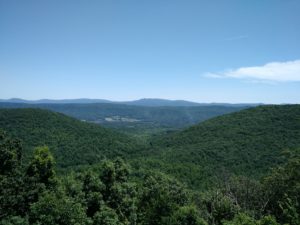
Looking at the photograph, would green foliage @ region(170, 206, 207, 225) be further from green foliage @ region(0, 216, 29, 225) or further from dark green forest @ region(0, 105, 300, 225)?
green foliage @ region(0, 216, 29, 225)

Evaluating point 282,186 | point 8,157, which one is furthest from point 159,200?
point 8,157

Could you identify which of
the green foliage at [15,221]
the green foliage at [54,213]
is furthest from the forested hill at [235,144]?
the green foliage at [15,221]

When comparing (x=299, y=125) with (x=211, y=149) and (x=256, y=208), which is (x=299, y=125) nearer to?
(x=211, y=149)

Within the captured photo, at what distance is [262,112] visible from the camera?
132250mm

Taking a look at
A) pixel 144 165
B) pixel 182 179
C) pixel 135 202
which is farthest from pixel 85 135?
pixel 135 202

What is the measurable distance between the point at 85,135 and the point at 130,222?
94743mm

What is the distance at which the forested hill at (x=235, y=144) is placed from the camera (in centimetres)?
8875

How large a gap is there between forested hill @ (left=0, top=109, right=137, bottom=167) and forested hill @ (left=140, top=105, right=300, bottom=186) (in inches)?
751

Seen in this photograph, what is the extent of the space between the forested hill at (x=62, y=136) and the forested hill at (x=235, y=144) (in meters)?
19.1

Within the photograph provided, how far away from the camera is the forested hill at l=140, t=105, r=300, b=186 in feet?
291

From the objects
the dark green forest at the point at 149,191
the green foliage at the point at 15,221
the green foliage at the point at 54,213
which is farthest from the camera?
the dark green forest at the point at 149,191

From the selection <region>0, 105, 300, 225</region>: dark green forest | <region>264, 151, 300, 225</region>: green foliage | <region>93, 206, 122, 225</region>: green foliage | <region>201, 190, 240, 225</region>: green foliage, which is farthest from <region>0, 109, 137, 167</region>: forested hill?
<region>264, 151, 300, 225</region>: green foliage

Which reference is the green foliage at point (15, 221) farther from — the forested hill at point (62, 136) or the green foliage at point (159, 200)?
the forested hill at point (62, 136)

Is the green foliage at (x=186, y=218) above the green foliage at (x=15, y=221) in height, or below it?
below
